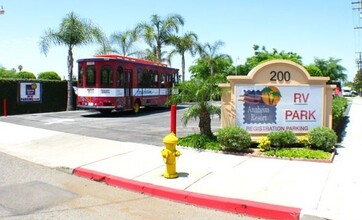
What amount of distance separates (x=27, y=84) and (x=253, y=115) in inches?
680

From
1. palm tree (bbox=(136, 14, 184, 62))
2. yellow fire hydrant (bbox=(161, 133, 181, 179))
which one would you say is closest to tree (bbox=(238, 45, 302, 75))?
palm tree (bbox=(136, 14, 184, 62))

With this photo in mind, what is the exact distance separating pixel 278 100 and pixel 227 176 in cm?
371

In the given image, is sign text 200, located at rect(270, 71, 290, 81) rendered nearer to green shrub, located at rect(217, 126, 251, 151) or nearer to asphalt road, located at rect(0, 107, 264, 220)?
green shrub, located at rect(217, 126, 251, 151)

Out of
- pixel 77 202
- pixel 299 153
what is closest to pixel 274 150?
pixel 299 153

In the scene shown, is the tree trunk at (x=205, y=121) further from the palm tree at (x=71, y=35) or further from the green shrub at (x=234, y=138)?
the palm tree at (x=71, y=35)

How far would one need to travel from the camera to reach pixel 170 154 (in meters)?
7.52

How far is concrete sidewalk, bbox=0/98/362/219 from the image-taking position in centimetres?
606

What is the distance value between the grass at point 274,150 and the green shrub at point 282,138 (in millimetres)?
230

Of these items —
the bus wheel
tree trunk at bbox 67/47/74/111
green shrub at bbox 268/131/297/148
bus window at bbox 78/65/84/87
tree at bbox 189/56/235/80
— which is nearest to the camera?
green shrub at bbox 268/131/297/148

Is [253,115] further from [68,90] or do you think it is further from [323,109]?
[68,90]

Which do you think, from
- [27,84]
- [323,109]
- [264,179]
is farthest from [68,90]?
[264,179]

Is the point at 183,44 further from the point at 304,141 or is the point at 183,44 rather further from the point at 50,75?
the point at 304,141

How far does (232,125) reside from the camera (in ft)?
35.0

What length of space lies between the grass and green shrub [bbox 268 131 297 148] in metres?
0.23
